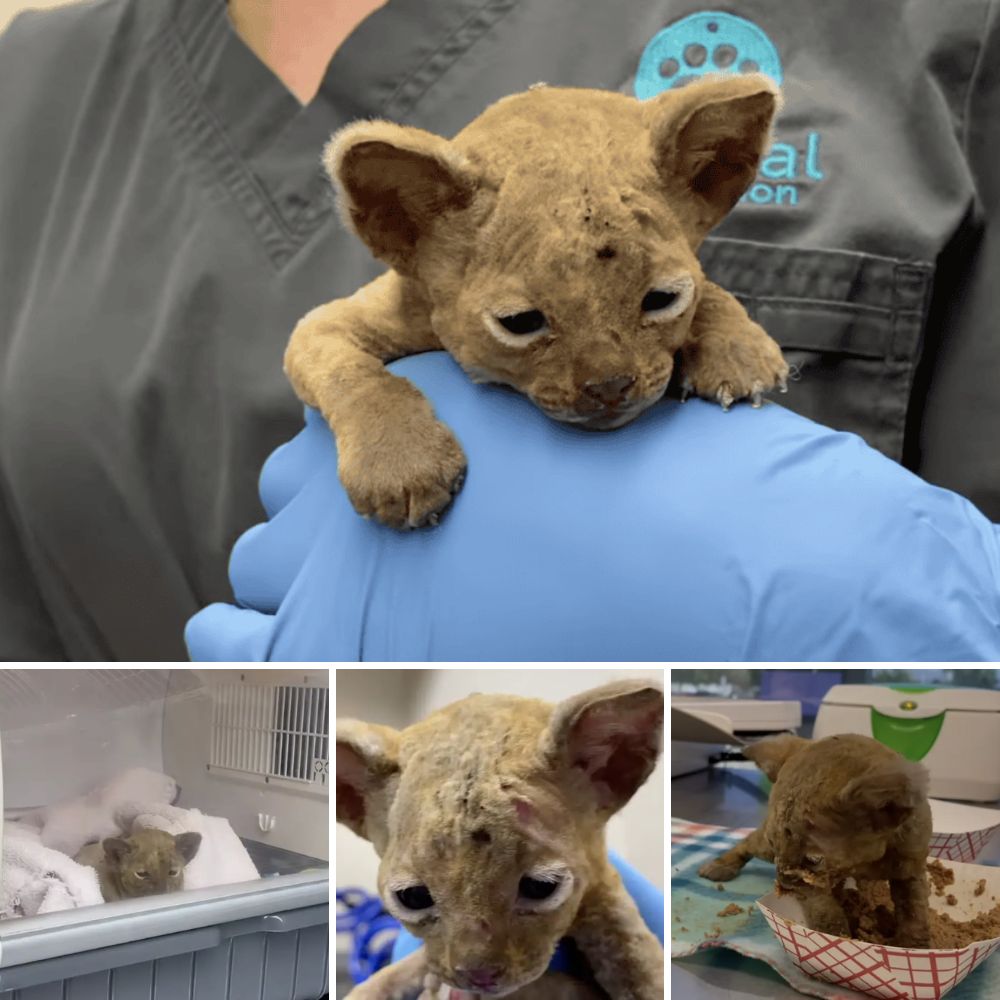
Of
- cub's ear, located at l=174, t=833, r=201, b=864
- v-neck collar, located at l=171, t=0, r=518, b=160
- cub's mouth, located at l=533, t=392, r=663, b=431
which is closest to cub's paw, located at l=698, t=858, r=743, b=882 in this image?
cub's mouth, located at l=533, t=392, r=663, b=431

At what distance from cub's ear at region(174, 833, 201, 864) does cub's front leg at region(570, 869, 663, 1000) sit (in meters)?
0.31

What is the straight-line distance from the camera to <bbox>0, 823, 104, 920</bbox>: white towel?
0.55 meters

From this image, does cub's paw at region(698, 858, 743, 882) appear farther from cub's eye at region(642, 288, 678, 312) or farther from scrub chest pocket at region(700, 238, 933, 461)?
scrub chest pocket at region(700, 238, 933, 461)

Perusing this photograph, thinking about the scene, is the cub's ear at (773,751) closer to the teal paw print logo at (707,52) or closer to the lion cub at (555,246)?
the lion cub at (555,246)

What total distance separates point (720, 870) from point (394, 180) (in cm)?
43

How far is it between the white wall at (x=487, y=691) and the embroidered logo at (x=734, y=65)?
584mm

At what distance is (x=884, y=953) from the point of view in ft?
1.45

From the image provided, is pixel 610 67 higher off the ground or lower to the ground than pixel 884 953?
higher

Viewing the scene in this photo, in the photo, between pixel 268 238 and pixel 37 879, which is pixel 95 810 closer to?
pixel 37 879

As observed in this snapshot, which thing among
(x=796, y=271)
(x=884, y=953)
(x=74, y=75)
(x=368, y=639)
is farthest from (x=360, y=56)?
(x=884, y=953)

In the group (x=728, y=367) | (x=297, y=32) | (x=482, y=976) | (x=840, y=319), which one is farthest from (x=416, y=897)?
(x=297, y=32)

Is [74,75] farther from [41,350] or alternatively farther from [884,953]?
[884,953]

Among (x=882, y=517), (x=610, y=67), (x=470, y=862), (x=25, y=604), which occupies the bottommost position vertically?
(x=25, y=604)

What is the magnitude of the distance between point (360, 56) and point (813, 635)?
80 cm
